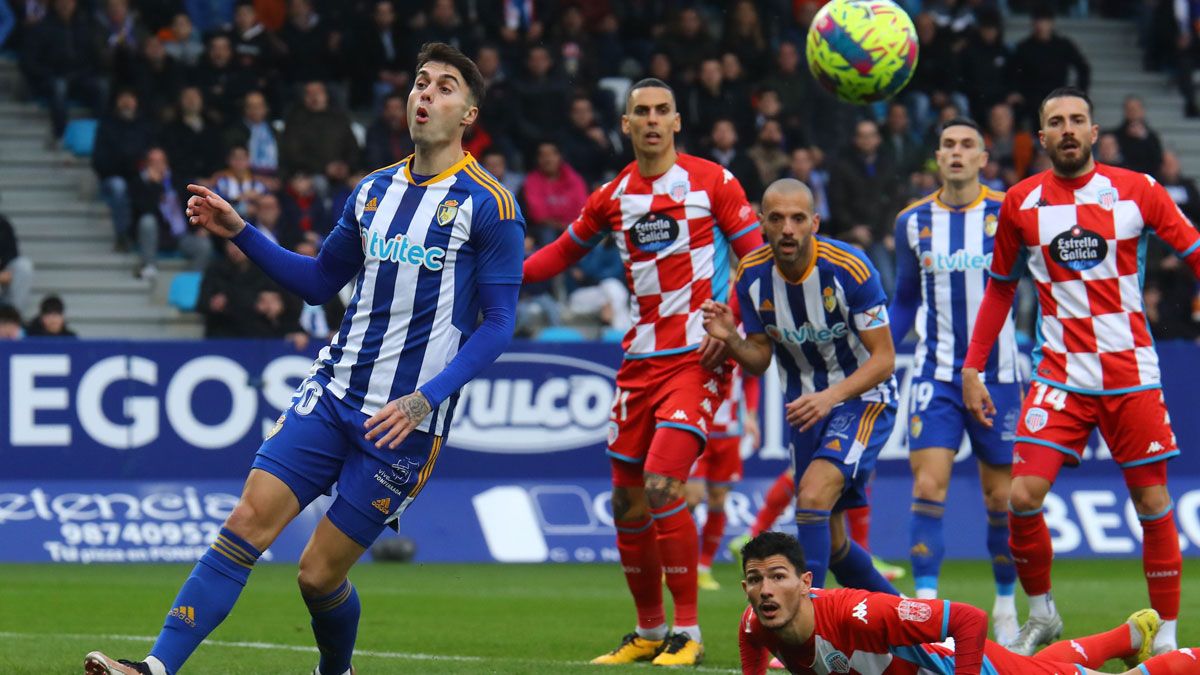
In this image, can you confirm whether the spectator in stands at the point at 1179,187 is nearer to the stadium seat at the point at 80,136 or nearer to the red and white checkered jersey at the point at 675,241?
the stadium seat at the point at 80,136

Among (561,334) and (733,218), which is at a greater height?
(733,218)

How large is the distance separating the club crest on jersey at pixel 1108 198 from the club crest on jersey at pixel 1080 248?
0.47 feet

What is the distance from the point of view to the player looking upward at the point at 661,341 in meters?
9.21

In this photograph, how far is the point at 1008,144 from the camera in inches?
834

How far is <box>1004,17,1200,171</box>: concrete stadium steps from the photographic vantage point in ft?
78.0

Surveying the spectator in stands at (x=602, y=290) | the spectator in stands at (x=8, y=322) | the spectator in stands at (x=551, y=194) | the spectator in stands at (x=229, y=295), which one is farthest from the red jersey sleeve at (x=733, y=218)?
the spectator in stands at (x=551, y=194)

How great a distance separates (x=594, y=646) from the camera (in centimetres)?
985

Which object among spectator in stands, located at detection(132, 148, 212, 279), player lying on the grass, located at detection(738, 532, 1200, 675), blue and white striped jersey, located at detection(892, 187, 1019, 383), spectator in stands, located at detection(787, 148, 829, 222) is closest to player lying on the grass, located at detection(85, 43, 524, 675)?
player lying on the grass, located at detection(738, 532, 1200, 675)

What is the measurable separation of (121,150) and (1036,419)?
12121 millimetres

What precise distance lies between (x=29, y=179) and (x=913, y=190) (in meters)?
9.37

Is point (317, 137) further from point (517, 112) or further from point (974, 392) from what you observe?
point (974, 392)

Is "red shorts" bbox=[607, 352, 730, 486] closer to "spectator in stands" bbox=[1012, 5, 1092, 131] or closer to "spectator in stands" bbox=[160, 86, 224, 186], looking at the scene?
"spectator in stands" bbox=[160, 86, 224, 186]

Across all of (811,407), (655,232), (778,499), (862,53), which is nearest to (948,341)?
(862,53)

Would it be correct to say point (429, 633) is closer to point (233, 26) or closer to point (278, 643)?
point (278, 643)
